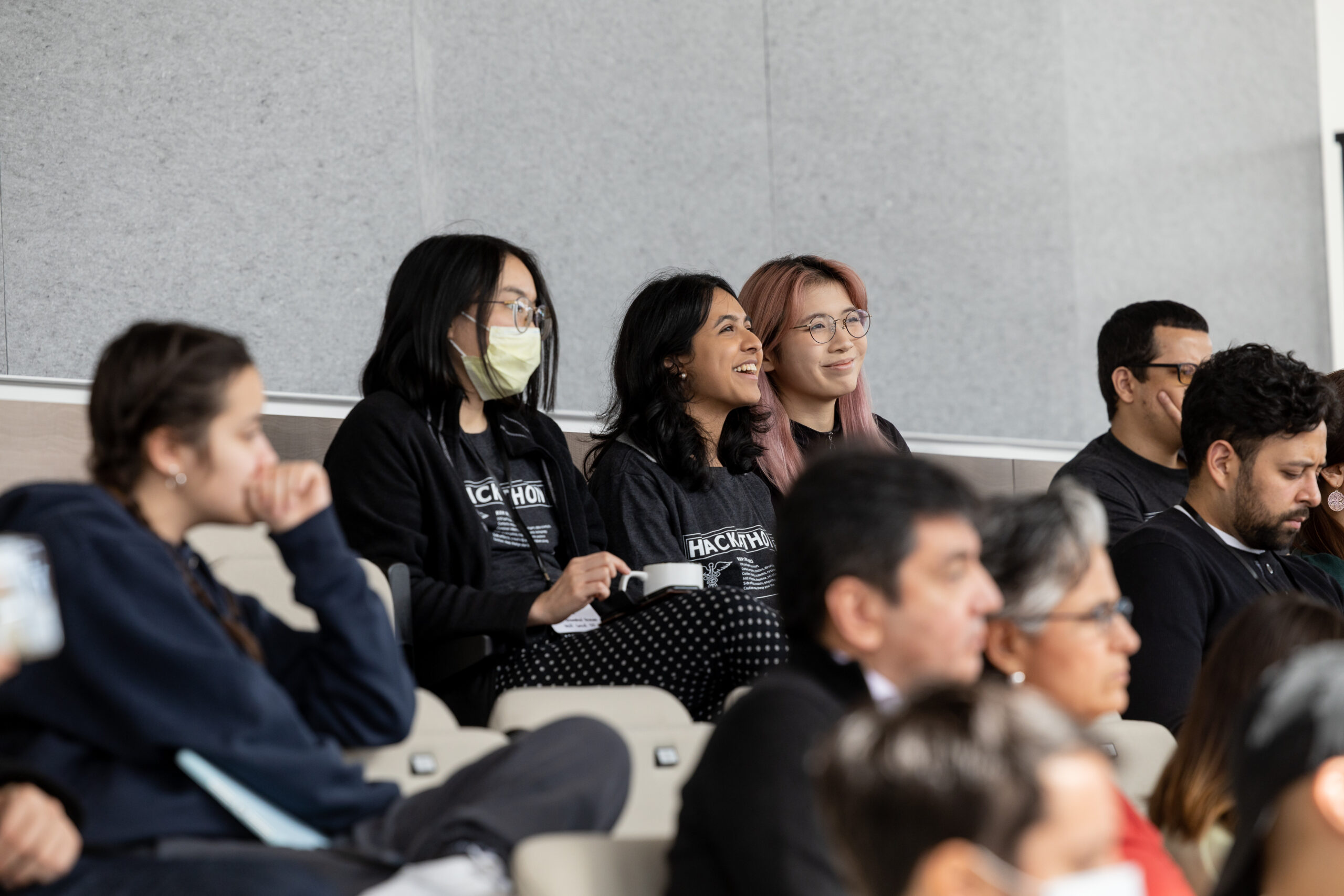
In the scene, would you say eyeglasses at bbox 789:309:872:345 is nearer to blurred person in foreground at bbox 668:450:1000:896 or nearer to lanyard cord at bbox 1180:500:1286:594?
lanyard cord at bbox 1180:500:1286:594

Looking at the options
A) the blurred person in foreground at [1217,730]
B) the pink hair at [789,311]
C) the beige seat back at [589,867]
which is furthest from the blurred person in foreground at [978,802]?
the pink hair at [789,311]

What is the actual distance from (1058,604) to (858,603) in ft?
1.31

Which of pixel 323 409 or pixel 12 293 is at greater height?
pixel 12 293

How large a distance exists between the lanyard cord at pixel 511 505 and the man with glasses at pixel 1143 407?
160 centimetres

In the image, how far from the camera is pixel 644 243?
447cm

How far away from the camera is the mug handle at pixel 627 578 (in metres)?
2.76

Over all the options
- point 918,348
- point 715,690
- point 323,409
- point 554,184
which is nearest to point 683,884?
point 715,690

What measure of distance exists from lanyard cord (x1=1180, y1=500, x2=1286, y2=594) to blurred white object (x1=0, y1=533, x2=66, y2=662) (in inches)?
100

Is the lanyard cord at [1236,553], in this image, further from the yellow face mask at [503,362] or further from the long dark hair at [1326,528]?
the yellow face mask at [503,362]

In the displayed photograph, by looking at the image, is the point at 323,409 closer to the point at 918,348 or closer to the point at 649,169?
the point at 649,169

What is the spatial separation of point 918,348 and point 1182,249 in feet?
4.50

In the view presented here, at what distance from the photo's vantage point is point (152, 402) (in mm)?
1690

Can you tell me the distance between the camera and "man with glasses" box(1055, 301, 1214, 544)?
3961 mm

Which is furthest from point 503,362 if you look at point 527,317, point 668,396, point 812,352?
point 812,352
